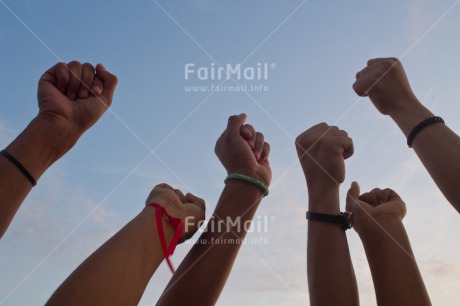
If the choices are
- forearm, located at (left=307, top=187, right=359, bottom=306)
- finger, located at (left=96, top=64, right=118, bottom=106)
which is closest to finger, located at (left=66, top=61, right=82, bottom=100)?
finger, located at (left=96, top=64, right=118, bottom=106)

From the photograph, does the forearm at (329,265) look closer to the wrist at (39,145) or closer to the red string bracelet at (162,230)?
the red string bracelet at (162,230)

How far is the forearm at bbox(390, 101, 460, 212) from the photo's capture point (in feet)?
4.97

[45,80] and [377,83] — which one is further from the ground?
[377,83]

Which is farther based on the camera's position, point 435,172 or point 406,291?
point 406,291

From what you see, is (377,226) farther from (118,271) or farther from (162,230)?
(118,271)

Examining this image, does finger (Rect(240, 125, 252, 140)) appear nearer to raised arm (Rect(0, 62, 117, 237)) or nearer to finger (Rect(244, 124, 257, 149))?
finger (Rect(244, 124, 257, 149))

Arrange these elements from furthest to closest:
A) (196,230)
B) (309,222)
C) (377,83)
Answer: (196,230)
(377,83)
(309,222)

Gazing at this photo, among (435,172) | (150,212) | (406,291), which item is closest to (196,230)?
(150,212)

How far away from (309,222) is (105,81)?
1268 mm

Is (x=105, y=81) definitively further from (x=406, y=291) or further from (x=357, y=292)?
(x=406, y=291)

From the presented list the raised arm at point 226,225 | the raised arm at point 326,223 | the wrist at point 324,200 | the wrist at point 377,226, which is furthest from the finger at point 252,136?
the wrist at point 377,226

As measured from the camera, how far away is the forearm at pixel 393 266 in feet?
5.59

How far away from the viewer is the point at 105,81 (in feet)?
7.55

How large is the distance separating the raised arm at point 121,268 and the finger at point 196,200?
1.11 feet
